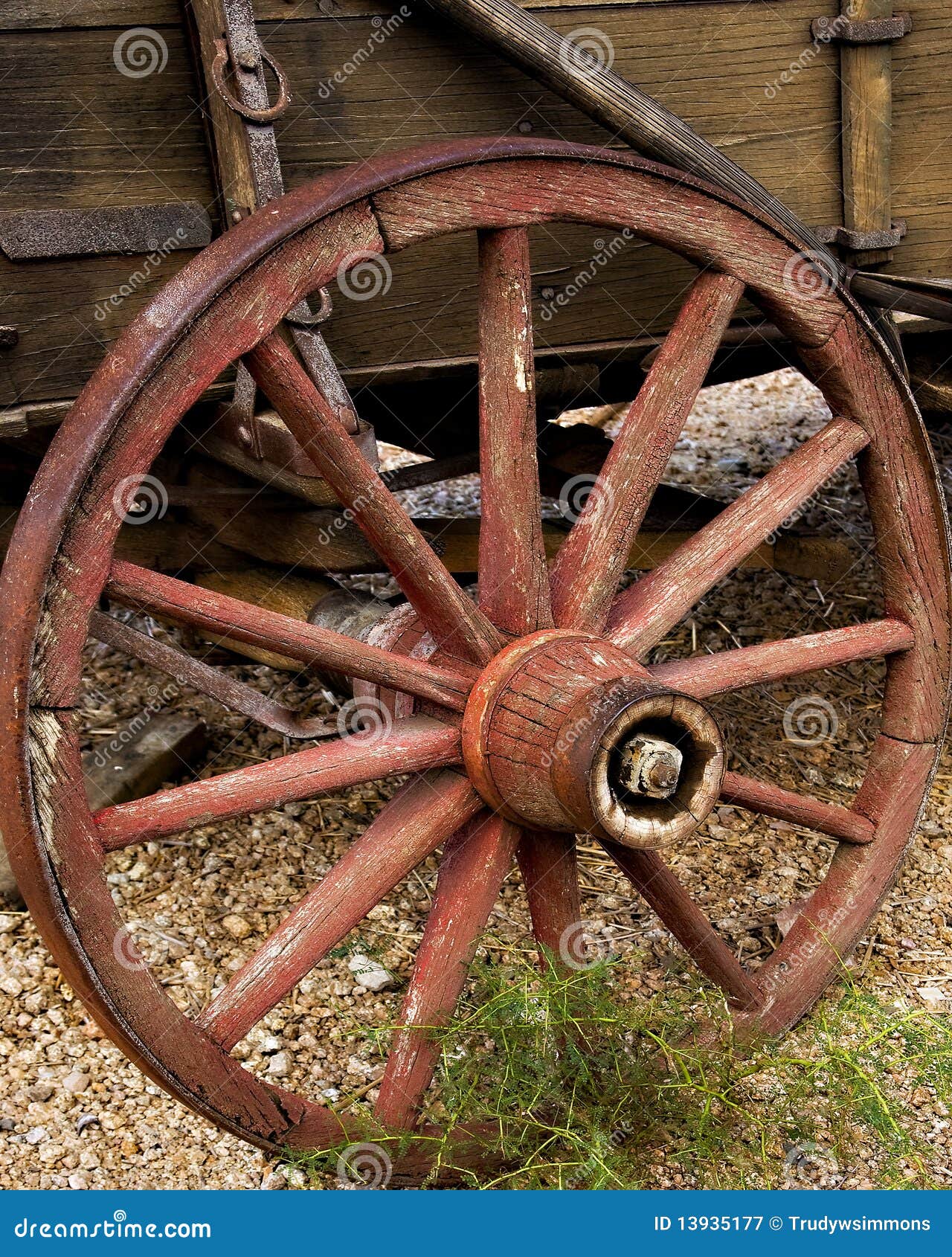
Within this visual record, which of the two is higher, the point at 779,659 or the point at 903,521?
the point at 903,521

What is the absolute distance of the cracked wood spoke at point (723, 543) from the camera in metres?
2.29

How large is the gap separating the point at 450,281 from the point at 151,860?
4.79ft

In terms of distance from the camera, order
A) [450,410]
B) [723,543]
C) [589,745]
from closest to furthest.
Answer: [589,745] < [723,543] < [450,410]

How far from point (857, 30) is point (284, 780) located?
1.92 m

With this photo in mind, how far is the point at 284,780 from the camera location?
1.99 meters

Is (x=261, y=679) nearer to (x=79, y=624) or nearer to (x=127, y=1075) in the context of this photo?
(x=127, y=1075)

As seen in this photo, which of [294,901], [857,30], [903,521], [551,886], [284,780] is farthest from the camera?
[294,901]

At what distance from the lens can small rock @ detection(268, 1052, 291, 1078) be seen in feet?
7.91

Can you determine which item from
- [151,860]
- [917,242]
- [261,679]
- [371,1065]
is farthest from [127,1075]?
[917,242]

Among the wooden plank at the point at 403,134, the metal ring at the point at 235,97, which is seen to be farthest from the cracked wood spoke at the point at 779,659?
the metal ring at the point at 235,97

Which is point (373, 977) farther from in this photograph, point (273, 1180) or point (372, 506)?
point (372, 506)

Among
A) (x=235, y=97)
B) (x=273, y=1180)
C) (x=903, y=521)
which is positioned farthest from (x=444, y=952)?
(x=235, y=97)

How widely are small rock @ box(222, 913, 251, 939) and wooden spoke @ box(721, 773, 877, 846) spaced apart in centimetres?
108

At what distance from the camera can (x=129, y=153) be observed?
90.8 inches
